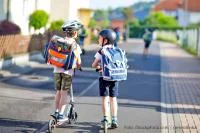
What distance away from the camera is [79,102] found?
1241 cm

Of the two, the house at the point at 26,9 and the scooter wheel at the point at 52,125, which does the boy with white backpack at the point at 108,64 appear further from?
the house at the point at 26,9

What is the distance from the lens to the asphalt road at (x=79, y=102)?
9.46 metres

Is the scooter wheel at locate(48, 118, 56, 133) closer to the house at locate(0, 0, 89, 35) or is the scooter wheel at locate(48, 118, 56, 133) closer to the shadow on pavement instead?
the shadow on pavement

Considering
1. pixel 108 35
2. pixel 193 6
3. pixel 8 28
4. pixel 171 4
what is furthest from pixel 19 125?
pixel 171 4

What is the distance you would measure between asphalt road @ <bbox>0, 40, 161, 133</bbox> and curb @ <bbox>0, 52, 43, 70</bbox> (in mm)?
299

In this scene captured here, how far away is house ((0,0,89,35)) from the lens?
28.1 m

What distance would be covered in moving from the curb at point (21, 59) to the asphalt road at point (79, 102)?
0.30 meters

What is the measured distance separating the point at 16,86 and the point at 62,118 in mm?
6042

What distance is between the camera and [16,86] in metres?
14.8

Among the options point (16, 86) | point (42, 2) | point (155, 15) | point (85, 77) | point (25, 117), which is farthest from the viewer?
point (155, 15)

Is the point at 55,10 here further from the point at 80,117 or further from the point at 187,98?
the point at 80,117

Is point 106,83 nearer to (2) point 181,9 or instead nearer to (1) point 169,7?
(2) point 181,9

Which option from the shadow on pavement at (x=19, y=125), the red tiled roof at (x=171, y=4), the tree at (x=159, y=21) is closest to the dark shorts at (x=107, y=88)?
the shadow on pavement at (x=19, y=125)

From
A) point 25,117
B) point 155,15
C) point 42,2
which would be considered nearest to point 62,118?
point 25,117
